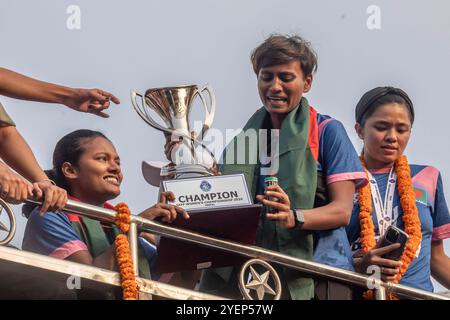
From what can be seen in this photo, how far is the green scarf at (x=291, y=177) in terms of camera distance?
24.8 feet

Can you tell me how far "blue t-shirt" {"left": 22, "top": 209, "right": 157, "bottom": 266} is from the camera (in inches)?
284

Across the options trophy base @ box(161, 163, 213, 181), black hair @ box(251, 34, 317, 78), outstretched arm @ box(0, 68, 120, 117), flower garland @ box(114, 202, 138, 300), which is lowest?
flower garland @ box(114, 202, 138, 300)

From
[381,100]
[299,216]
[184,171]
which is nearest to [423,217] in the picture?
[381,100]

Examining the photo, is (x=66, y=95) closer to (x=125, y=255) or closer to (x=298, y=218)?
(x=125, y=255)

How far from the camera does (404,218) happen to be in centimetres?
823

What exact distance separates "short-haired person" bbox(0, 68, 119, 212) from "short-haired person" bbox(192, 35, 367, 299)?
948 mm

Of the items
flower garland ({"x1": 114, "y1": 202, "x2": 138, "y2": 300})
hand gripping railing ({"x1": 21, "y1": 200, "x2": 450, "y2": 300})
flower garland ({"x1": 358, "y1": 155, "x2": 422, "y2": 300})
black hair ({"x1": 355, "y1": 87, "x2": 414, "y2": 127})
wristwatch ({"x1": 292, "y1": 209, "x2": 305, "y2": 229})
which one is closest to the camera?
flower garland ({"x1": 114, "y1": 202, "x2": 138, "y2": 300})

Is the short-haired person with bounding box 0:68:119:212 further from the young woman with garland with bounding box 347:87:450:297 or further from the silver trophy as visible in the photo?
the young woman with garland with bounding box 347:87:450:297

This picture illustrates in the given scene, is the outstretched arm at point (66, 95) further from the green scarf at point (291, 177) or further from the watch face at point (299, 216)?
the watch face at point (299, 216)

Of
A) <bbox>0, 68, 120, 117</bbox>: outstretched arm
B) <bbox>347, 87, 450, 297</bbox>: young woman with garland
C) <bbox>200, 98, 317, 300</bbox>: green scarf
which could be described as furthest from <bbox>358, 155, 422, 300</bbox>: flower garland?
<bbox>0, 68, 120, 117</bbox>: outstretched arm

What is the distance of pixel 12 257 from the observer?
21.5ft

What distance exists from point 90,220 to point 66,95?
683 mm
